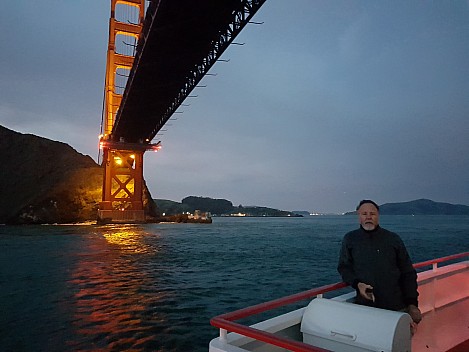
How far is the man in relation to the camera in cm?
302

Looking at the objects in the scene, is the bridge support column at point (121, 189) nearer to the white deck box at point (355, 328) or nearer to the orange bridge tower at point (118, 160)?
the orange bridge tower at point (118, 160)

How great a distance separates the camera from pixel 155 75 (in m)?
26.4

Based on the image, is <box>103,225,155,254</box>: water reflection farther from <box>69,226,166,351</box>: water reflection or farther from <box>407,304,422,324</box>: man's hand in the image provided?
<box>407,304,422,324</box>: man's hand

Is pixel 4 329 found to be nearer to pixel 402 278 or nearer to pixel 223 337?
pixel 223 337

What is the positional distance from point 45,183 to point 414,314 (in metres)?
76.0

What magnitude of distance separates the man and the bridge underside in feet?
56.4

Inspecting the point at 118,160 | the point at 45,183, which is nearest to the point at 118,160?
the point at 118,160

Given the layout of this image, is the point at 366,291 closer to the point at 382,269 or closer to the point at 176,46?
the point at 382,269

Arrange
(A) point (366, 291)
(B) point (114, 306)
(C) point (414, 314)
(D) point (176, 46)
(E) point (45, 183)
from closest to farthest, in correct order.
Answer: (C) point (414, 314), (A) point (366, 291), (B) point (114, 306), (D) point (176, 46), (E) point (45, 183)

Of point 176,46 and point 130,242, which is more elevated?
point 176,46

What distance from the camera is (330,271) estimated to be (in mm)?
15359

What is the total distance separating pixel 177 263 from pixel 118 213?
35520 millimetres

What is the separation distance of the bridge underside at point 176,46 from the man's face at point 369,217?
55.9ft

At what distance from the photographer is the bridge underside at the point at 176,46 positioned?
1905 centimetres
